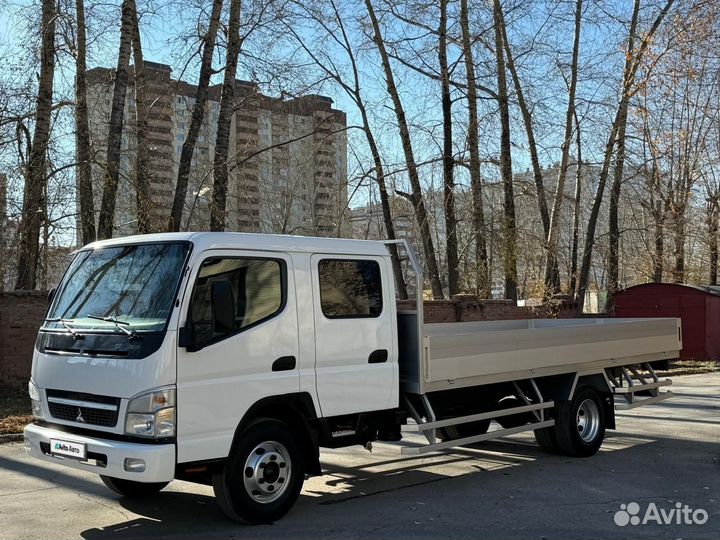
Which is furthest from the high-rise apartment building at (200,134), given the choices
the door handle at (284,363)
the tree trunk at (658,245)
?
the tree trunk at (658,245)

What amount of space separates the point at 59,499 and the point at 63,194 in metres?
9.81

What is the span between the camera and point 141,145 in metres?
16.2

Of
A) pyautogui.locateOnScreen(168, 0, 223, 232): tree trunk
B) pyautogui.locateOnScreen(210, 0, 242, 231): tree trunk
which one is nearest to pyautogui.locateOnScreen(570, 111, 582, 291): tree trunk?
pyautogui.locateOnScreen(210, 0, 242, 231): tree trunk

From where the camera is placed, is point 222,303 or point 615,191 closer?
point 222,303

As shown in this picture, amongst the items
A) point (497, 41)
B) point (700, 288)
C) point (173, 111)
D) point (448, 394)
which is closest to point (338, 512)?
point (448, 394)

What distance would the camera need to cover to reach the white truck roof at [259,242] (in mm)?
5926

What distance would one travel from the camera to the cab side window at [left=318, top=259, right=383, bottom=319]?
258 inches

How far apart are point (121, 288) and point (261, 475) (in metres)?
1.91

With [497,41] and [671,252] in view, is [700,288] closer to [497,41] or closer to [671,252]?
[497,41]

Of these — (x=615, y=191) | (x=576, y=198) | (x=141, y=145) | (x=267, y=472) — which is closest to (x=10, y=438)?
(x=267, y=472)

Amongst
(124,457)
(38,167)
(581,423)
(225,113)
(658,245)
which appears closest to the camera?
(124,457)

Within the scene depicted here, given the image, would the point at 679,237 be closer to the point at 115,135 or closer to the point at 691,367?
the point at 691,367

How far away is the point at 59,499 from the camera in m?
7.00

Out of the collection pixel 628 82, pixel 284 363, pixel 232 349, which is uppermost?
pixel 628 82
